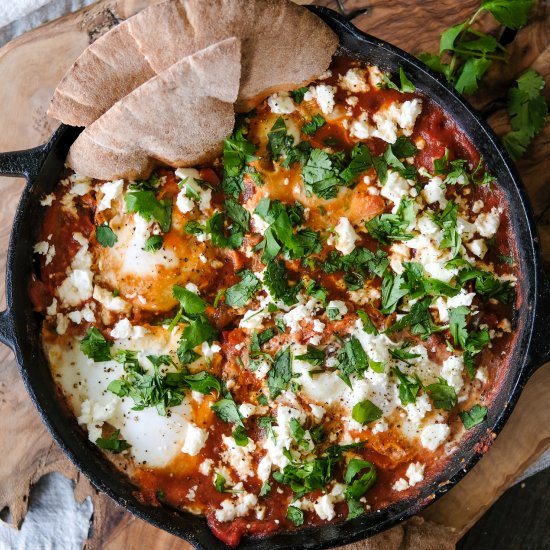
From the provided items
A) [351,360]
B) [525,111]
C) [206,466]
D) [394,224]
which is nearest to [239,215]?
[394,224]

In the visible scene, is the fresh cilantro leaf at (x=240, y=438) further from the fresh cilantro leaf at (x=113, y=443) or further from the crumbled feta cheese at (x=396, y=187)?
the crumbled feta cheese at (x=396, y=187)

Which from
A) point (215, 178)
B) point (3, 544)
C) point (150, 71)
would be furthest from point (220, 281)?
point (3, 544)

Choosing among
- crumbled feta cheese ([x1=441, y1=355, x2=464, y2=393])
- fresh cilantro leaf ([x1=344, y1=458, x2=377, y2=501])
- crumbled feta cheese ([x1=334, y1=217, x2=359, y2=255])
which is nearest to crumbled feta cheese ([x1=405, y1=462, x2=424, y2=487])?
fresh cilantro leaf ([x1=344, y1=458, x2=377, y2=501])

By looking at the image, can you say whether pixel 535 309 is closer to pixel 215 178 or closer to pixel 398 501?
pixel 398 501

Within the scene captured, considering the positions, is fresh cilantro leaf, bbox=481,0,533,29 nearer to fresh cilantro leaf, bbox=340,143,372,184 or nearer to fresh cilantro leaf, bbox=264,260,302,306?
fresh cilantro leaf, bbox=340,143,372,184

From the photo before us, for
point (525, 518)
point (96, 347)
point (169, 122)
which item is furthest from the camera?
point (525, 518)

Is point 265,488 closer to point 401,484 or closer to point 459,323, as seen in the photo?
point 401,484
